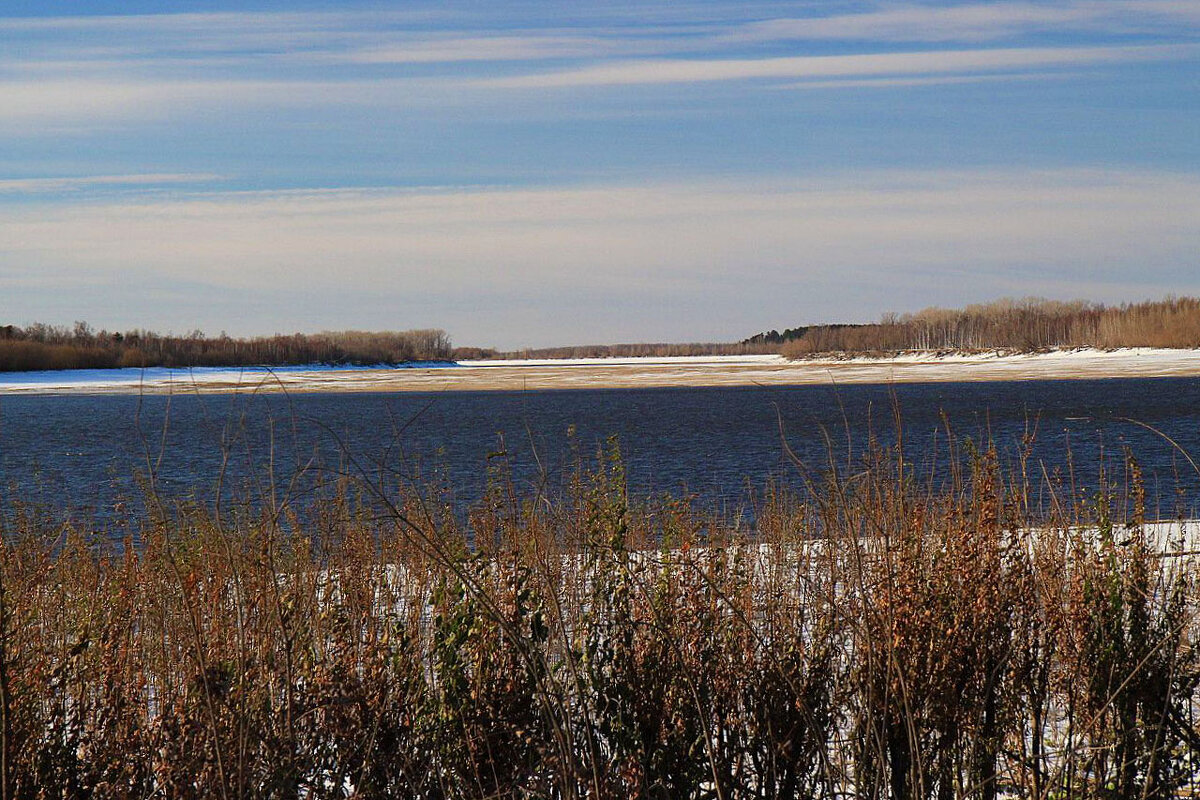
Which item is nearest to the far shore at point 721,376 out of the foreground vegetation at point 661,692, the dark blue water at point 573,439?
the dark blue water at point 573,439

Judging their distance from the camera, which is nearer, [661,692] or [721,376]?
[661,692]

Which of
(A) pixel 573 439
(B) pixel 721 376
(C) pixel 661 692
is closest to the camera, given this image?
(C) pixel 661 692

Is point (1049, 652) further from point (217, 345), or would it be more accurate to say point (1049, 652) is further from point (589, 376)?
point (217, 345)

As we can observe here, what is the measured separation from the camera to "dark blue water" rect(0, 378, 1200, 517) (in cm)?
1055

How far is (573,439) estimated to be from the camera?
18.4 metres

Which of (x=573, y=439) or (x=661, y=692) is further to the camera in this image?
(x=573, y=439)

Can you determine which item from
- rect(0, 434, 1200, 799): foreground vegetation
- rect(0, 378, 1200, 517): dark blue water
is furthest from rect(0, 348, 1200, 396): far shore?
rect(0, 434, 1200, 799): foreground vegetation

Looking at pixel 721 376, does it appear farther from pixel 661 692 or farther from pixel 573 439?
pixel 661 692

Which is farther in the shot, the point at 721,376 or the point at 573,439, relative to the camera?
the point at 721,376

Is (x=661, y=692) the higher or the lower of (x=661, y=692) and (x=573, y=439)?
the lower

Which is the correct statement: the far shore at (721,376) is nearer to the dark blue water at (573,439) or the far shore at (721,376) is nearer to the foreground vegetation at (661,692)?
the dark blue water at (573,439)

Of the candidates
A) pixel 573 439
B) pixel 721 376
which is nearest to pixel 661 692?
pixel 573 439

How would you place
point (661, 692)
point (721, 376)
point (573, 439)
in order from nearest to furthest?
point (661, 692), point (573, 439), point (721, 376)

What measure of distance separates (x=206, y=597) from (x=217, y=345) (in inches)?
6546
